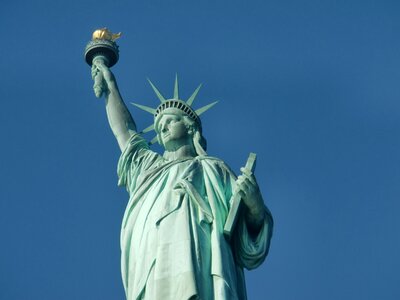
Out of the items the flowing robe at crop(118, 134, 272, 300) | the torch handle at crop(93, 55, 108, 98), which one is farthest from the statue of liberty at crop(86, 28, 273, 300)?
the torch handle at crop(93, 55, 108, 98)

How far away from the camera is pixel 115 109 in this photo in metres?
21.4

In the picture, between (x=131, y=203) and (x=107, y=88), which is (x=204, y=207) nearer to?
(x=131, y=203)

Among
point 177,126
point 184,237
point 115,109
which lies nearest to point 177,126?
point 177,126

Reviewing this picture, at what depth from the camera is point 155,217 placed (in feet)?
60.0

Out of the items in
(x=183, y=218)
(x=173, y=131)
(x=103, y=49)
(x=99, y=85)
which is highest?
(x=103, y=49)

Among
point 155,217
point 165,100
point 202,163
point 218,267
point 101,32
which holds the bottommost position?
point 218,267

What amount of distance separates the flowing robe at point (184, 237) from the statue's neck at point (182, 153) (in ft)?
0.68

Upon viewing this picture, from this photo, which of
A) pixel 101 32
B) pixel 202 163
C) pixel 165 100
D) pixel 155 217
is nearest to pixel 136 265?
pixel 155 217

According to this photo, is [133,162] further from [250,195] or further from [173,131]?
[250,195]

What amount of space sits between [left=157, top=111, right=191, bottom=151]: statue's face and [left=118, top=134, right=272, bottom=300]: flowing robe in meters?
0.38

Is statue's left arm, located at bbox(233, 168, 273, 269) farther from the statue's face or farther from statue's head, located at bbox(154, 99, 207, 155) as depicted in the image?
the statue's face

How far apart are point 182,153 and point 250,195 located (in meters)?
2.46

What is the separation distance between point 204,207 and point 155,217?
728 millimetres

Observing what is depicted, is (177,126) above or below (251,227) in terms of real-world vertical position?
above
